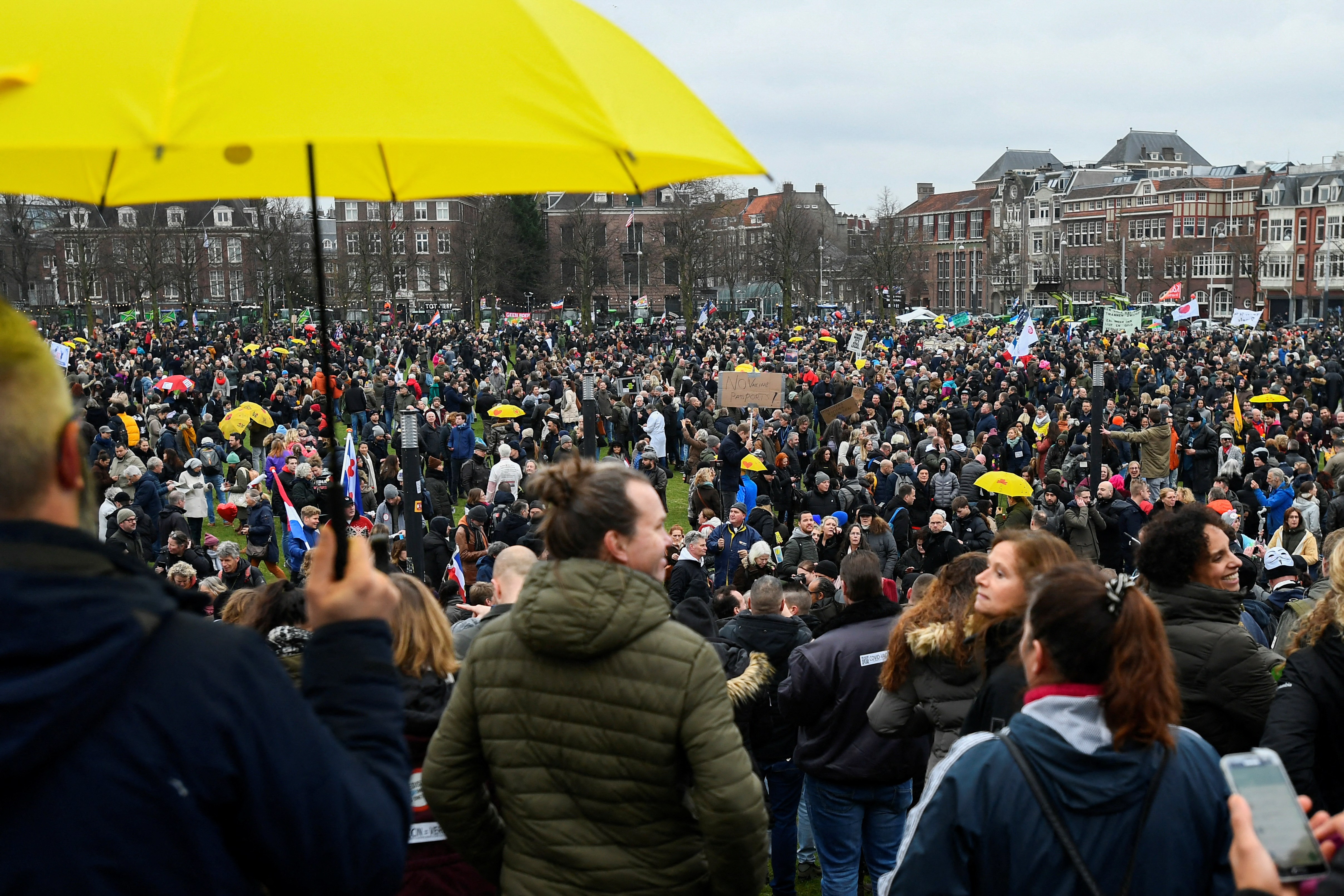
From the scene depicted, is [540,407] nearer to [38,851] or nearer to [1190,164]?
[38,851]

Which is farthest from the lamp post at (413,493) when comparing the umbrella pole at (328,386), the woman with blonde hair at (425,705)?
the umbrella pole at (328,386)

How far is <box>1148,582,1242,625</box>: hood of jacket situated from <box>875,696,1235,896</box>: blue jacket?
4.44 feet

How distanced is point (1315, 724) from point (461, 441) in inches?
592

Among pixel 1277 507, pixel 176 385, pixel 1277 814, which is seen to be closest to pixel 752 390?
pixel 1277 507

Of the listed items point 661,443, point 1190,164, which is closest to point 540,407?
point 661,443

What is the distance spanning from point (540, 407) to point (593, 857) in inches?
715


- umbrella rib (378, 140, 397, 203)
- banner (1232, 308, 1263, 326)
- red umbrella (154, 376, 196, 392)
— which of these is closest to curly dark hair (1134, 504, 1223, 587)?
umbrella rib (378, 140, 397, 203)

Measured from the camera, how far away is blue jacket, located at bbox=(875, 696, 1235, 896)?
2.02 metres

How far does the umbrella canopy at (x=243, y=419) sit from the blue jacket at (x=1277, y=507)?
12.8 metres

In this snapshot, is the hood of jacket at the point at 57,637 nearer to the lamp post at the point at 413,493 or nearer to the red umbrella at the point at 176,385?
the lamp post at the point at 413,493

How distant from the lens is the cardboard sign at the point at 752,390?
18547 mm

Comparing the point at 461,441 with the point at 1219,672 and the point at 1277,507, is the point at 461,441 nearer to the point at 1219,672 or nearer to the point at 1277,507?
the point at 1277,507

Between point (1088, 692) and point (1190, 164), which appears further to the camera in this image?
point (1190, 164)

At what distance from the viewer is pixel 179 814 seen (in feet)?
4.40
